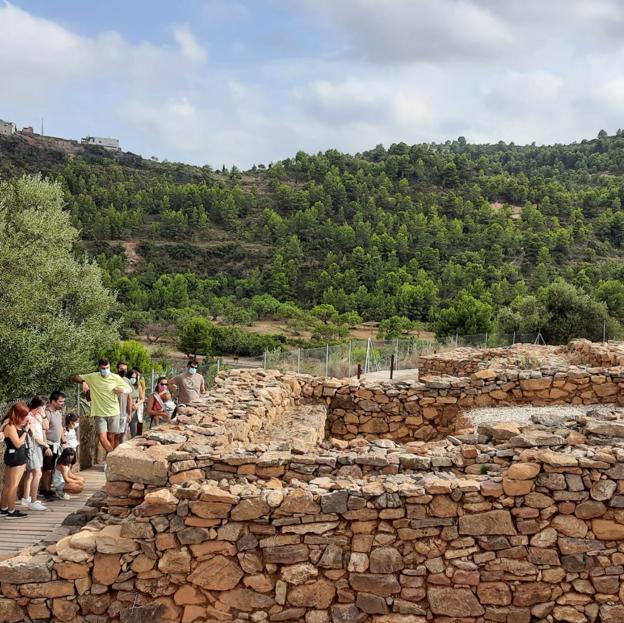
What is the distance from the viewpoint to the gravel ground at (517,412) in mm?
8812

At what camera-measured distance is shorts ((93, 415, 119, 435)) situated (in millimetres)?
9055

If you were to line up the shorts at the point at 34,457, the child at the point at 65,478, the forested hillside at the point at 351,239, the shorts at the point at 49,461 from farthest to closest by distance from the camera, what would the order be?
the forested hillside at the point at 351,239 → the child at the point at 65,478 → the shorts at the point at 49,461 → the shorts at the point at 34,457

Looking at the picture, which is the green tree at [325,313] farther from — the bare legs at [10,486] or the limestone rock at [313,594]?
the limestone rock at [313,594]

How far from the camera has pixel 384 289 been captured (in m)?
51.4

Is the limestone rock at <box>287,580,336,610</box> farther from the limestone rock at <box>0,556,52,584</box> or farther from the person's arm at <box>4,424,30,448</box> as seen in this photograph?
Result: the person's arm at <box>4,424,30,448</box>

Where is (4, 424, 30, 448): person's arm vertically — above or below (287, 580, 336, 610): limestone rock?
above

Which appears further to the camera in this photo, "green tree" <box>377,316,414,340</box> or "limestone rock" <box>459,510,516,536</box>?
"green tree" <box>377,316,414,340</box>

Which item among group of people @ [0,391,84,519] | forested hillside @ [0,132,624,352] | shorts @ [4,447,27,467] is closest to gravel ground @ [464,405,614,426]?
group of people @ [0,391,84,519]

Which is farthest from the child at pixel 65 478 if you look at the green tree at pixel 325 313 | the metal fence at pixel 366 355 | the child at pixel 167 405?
the green tree at pixel 325 313

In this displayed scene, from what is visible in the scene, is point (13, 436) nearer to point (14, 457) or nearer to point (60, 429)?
point (14, 457)

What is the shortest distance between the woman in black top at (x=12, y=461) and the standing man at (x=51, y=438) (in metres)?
0.65

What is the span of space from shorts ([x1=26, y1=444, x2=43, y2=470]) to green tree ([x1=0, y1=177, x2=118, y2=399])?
34.0 ft

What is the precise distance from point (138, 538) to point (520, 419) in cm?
583

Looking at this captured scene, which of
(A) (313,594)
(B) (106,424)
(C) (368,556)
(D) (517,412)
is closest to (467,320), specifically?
(D) (517,412)
